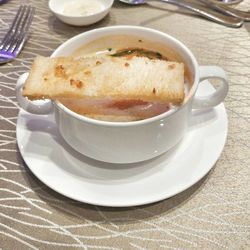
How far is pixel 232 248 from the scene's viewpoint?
0.62 m

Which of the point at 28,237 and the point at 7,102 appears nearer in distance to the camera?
the point at 28,237

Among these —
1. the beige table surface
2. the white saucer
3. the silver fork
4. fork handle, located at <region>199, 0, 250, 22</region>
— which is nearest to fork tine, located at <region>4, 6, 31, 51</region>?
the silver fork

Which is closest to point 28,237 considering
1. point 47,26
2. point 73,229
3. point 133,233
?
point 73,229

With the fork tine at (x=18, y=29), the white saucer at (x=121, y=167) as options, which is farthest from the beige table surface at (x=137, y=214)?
the fork tine at (x=18, y=29)

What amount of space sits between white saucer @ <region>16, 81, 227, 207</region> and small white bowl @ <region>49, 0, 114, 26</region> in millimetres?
518

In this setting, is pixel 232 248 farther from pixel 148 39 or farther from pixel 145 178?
pixel 148 39

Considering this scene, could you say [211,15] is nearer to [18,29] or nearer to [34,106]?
[18,29]

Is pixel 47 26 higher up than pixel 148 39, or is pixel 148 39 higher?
pixel 148 39

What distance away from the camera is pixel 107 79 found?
679 millimetres

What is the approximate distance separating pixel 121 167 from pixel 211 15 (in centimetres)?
78

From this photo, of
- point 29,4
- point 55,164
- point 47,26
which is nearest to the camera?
point 55,164

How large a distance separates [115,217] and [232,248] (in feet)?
0.69

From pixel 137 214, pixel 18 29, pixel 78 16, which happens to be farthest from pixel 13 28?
pixel 137 214

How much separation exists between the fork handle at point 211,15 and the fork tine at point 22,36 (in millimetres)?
487
